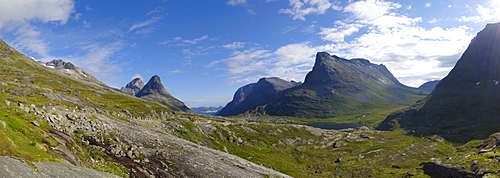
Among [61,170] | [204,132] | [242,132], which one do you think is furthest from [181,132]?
[61,170]

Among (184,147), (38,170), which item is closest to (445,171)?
(184,147)

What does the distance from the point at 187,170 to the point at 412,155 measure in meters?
145

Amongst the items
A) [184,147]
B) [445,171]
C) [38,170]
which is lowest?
[445,171]

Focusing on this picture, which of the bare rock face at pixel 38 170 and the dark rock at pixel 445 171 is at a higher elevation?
the bare rock face at pixel 38 170

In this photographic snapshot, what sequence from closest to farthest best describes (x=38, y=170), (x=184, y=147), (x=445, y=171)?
1. (x=38, y=170)
2. (x=184, y=147)
3. (x=445, y=171)

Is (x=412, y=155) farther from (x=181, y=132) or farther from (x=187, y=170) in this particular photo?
(x=187, y=170)

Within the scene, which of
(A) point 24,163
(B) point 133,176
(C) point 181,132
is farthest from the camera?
(C) point 181,132

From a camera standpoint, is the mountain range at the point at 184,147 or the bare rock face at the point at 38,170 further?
the mountain range at the point at 184,147

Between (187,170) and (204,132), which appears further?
(204,132)

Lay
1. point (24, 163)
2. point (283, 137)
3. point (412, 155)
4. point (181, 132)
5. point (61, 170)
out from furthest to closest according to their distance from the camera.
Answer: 1. point (283, 137)
2. point (412, 155)
3. point (181, 132)
4. point (61, 170)
5. point (24, 163)

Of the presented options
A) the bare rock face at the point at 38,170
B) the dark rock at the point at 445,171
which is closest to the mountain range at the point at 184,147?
the bare rock face at the point at 38,170

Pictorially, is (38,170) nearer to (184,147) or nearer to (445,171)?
(184,147)

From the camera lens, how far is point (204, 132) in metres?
109

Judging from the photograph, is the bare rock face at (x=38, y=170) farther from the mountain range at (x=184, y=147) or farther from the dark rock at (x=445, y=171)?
the dark rock at (x=445, y=171)
